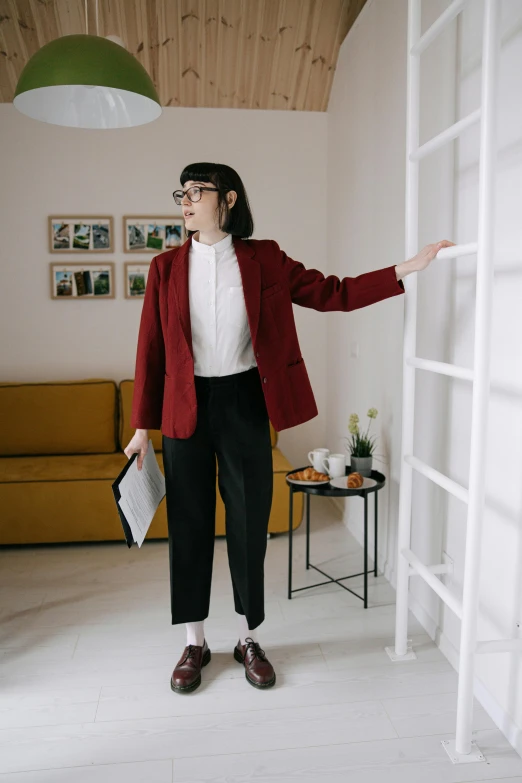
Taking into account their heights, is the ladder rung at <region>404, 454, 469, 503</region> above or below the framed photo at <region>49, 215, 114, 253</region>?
below

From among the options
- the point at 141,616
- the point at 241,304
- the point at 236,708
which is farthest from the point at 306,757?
the point at 241,304

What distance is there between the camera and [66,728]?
1.83 m

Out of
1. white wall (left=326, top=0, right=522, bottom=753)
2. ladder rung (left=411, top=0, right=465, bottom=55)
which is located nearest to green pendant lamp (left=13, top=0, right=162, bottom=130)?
ladder rung (left=411, top=0, right=465, bottom=55)

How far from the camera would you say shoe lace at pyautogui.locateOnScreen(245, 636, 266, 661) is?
2.08 metres

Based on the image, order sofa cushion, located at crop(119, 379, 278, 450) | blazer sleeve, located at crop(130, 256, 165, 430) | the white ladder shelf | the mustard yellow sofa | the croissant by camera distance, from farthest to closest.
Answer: sofa cushion, located at crop(119, 379, 278, 450) → the mustard yellow sofa → the croissant → blazer sleeve, located at crop(130, 256, 165, 430) → the white ladder shelf

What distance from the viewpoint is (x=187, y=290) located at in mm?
1915

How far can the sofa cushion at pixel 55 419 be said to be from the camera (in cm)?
364

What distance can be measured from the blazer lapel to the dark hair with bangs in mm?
68

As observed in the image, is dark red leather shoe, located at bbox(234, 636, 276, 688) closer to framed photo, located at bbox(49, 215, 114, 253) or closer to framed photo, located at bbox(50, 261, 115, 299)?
framed photo, located at bbox(50, 261, 115, 299)

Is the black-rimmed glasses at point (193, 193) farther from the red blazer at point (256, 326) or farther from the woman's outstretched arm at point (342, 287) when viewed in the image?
the woman's outstretched arm at point (342, 287)

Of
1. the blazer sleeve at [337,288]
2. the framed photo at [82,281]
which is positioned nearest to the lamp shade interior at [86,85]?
the blazer sleeve at [337,288]

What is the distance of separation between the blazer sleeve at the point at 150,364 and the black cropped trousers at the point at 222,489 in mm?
96

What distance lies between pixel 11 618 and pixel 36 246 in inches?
88.5

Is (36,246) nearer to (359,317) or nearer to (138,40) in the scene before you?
(138,40)
